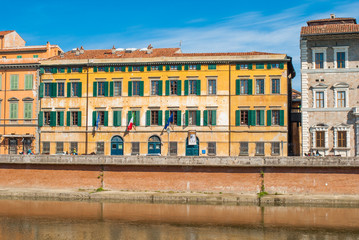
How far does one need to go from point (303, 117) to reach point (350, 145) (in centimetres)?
461

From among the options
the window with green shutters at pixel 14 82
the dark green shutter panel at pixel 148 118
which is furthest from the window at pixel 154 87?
the window with green shutters at pixel 14 82

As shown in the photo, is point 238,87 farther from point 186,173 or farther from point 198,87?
point 186,173

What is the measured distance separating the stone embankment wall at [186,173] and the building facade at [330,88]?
21.2 ft

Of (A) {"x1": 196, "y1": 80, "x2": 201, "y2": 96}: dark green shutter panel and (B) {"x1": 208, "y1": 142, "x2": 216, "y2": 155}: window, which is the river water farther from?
(A) {"x1": 196, "y1": 80, "x2": 201, "y2": 96}: dark green shutter panel

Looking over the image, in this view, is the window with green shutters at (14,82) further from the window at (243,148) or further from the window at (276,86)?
the window at (276,86)

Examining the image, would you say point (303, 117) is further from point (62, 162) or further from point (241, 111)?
point (62, 162)

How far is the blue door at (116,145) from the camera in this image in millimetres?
50188

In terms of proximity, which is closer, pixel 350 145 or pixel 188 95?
pixel 350 145

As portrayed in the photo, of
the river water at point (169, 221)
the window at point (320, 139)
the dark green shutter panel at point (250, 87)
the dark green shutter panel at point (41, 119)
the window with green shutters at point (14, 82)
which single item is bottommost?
the river water at point (169, 221)

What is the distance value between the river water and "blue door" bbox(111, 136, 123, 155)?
40.5ft

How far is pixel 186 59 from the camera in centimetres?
4944

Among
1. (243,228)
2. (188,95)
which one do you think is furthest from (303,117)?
(243,228)

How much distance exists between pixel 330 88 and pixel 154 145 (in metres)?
17.2

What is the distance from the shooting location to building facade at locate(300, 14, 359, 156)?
44.2 metres
